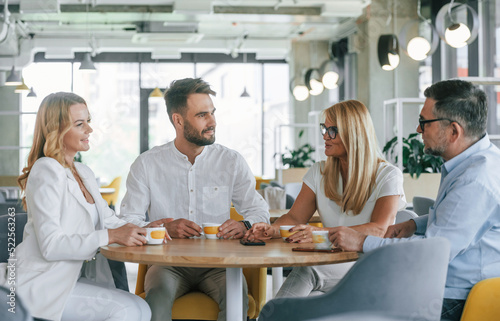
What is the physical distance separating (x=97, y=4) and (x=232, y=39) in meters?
3.40

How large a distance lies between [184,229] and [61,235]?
0.53m

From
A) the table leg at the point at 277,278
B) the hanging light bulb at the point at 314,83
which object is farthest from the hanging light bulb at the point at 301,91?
the table leg at the point at 277,278

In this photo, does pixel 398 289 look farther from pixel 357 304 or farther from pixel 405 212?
pixel 405 212

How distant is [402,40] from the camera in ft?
20.0

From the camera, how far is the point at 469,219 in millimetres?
1821

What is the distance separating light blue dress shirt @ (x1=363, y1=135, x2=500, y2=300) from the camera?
183cm

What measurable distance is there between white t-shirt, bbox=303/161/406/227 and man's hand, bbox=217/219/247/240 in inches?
15.2

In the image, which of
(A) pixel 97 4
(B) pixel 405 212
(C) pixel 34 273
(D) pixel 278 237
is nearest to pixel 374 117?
(A) pixel 97 4

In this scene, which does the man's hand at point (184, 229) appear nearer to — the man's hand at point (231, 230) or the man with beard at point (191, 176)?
the man's hand at point (231, 230)

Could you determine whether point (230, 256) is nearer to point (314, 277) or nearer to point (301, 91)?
point (314, 277)

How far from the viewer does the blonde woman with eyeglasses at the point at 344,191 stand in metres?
2.28

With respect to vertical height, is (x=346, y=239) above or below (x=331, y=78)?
below

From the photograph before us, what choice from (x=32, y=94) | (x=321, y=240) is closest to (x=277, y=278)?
(x=321, y=240)

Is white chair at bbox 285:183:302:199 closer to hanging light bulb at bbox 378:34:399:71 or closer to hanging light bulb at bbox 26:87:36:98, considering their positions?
hanging light bulb at bbox 378:34:399:71
